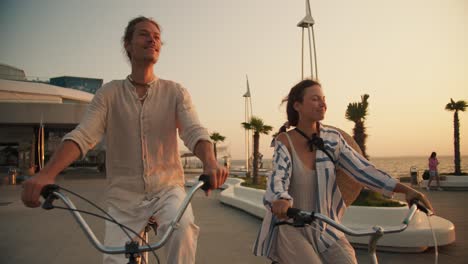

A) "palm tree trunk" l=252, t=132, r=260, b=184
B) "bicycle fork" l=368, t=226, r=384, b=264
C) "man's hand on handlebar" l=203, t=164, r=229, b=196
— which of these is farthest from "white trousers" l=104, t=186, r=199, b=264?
"palm tree trunk" l=252, t=132, r=260, b=184

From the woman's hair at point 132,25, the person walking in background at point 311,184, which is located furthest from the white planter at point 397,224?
the woman's hair at point 132,25

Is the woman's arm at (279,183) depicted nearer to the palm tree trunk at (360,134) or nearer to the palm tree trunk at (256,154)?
the palm tree trunk at (360,134)

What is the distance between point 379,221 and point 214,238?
10.1 feet

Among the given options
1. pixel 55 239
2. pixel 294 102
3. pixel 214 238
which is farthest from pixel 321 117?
pixel 55 239

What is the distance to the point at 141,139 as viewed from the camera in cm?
234

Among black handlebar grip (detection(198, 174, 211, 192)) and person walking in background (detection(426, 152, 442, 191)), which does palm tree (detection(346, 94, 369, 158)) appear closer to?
person walking in background (detection(426, 152, 442, 191))

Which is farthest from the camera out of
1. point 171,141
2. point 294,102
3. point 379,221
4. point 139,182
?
point 379,221

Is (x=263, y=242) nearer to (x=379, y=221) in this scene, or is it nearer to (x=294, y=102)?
(x=294, y=102)

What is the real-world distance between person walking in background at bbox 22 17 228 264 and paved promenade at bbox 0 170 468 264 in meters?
3.66

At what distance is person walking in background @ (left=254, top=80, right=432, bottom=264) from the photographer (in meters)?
2.35

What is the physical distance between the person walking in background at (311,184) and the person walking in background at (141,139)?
620 millimetres

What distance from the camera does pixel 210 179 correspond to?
185 centimetres

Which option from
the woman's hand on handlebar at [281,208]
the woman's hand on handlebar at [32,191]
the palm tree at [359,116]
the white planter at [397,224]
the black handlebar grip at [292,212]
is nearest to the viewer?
the woman's hand on handlebar at [32,191]

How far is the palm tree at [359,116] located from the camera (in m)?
9.98
